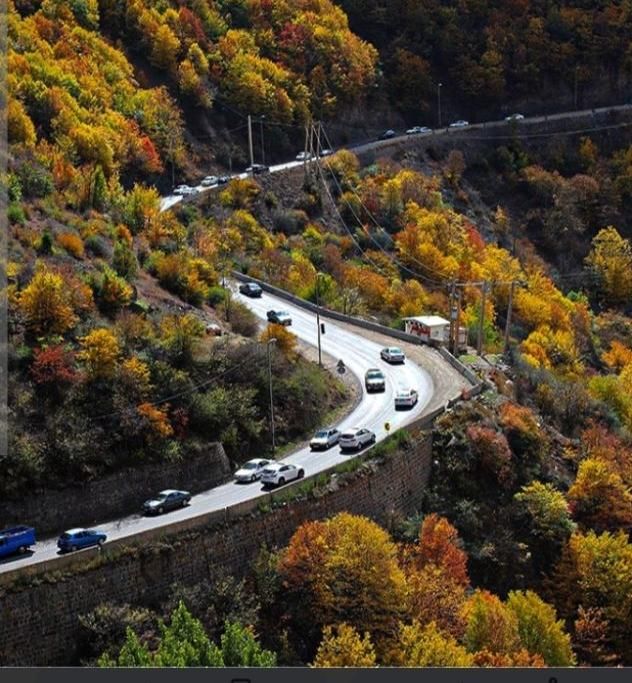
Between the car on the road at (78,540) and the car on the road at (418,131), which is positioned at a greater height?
the car on the road at (418,131)

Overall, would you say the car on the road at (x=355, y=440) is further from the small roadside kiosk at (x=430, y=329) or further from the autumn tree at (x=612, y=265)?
the autumn tree at (x=612, y=265)

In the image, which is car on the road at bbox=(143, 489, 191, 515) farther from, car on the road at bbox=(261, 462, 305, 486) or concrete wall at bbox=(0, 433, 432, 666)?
car on the road at bbox=(261, 462, 305, 486)

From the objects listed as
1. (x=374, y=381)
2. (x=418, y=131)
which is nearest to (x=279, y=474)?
(x=374, y=381)

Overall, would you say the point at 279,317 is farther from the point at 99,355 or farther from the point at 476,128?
the point at 476,128

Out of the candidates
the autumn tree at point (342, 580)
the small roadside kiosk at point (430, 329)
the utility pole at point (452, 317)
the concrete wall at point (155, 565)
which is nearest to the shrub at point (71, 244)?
the concrete wall at point (155, 565)

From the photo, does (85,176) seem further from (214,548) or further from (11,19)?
(214,548)

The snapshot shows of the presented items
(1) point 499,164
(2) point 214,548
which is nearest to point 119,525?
(2) point 214,548
